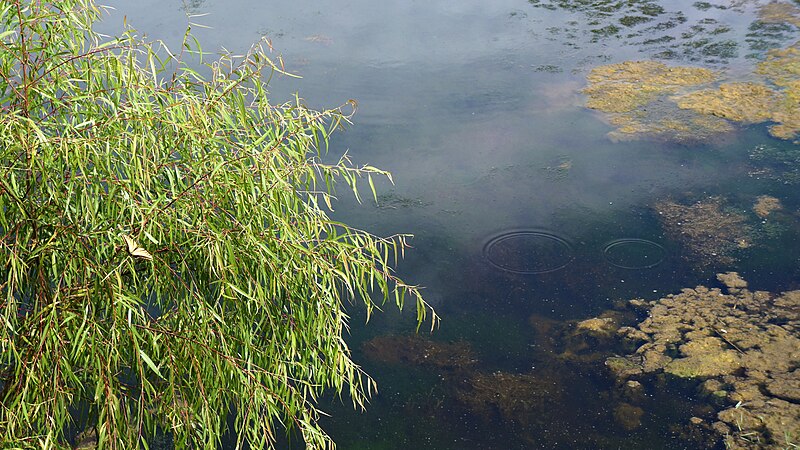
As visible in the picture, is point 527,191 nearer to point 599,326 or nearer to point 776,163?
point 599,326

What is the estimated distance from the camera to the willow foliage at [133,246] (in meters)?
2.68

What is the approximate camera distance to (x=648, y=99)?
26.4 ft

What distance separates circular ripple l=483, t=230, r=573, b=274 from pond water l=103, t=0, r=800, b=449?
0.6 inches

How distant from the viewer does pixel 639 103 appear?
8008 mm

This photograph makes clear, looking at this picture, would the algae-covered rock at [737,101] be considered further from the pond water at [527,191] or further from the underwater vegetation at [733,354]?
the underwater vegetation at [733,354]

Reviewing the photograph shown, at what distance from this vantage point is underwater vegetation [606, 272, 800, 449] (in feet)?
15.1

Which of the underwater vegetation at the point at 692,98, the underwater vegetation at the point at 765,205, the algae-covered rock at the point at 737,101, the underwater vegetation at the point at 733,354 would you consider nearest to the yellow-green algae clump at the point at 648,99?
the underwater vegetation at the point at 692,98

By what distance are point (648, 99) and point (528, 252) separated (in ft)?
8.60

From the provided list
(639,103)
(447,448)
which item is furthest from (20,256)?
(639,103)

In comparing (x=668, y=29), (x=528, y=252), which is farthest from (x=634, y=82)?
(x=528, y=252)

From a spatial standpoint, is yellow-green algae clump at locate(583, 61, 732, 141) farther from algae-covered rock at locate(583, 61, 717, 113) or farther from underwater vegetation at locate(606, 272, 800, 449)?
underwater vegetation at locate(606, 272, 800, 449)

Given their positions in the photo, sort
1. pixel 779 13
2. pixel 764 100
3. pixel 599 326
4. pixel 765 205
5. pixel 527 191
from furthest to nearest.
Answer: pixel 779 13 → pixel 764 100 → pixel 527 191 → pixel 765 205 → pixel 599 326

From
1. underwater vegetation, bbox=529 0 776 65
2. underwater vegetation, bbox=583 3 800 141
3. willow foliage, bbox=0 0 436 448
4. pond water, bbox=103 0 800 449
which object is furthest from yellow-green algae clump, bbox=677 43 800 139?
willow foliage, bbox=0 0 436 448

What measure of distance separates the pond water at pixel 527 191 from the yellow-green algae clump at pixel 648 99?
0.05 m
